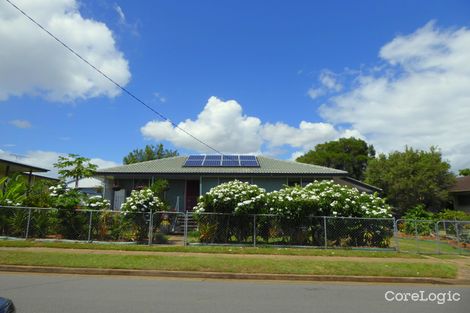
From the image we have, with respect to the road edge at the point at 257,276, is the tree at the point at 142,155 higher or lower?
higher

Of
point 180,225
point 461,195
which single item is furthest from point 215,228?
point 461,195

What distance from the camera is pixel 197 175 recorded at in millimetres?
21344

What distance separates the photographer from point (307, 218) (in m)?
14.7

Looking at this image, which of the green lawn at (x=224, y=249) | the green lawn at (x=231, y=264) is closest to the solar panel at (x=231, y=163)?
the green lawn at (x=224, y=249)

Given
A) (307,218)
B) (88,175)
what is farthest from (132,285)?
(88,175)

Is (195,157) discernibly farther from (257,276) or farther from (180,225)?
(257,276)

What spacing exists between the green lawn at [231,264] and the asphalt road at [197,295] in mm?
797

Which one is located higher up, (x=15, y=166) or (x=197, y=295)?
(x=15, y=166)

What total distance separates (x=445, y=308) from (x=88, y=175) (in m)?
17.5

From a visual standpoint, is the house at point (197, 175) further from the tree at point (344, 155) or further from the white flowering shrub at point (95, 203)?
the tree at point (344, 155)

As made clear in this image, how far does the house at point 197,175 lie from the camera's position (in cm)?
2128

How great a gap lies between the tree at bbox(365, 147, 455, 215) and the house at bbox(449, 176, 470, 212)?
140cm

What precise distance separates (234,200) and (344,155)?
43004mm

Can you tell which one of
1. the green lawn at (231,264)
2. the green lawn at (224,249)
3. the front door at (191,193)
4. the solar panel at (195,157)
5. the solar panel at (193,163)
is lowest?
the green lawn at (231,264)
